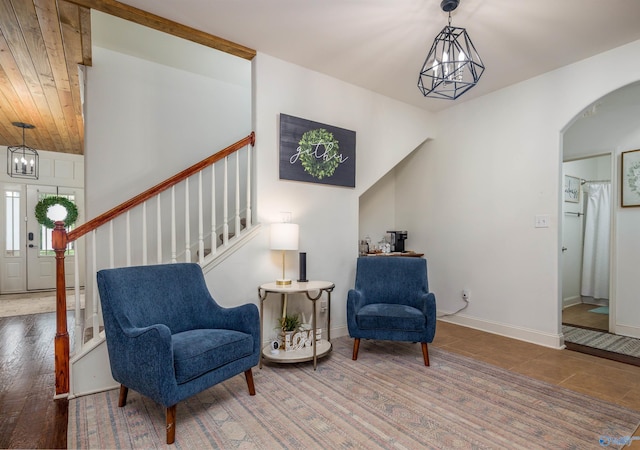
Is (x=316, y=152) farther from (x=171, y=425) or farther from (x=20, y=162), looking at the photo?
(x=20, y=162)

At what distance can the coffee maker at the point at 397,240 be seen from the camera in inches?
173

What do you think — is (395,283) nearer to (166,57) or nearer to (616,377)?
(616,377)

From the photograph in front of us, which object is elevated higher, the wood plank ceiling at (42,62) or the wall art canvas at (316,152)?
the wood plank ceiling at (42,62)

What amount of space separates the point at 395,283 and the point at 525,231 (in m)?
1.51

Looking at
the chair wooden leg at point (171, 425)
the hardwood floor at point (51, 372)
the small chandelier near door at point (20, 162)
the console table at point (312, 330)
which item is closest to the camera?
the chair wooden leg at point (171, 425)

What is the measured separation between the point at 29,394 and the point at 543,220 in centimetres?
450

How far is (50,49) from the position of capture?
299 cm

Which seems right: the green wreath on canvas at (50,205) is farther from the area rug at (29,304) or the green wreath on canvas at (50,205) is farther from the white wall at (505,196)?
the white wall at (505,196)

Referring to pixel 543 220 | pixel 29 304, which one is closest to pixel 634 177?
pixel 543 220

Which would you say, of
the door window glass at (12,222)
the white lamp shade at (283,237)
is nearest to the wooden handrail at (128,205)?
the white lamp shade at (283,237)

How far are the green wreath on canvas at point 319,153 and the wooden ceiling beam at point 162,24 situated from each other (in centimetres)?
91

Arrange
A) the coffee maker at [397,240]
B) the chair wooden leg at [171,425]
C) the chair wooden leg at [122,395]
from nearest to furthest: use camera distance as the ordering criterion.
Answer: the chair wooden leg at [171,425]
the chair wooden leg at [122,395]
the coffee maker at [397,240]

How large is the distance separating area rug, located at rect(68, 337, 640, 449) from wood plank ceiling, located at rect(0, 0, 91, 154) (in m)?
2.78

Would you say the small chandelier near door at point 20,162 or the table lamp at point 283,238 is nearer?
the table lamp at point 283,238
